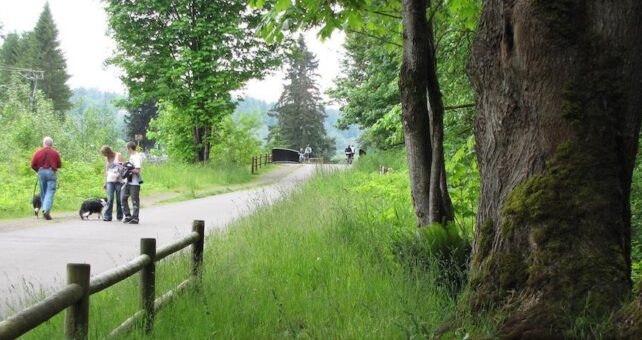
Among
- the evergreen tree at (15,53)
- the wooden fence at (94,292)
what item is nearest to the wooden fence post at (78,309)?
the wooden fence at (94,292)

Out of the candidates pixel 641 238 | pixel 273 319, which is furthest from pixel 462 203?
pixel 273 319

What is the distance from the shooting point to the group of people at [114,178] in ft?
47.8

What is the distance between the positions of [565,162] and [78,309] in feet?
10.6

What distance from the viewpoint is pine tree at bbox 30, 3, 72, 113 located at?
3337 inches

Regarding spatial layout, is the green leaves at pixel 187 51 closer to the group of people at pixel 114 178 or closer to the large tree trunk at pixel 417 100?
the group of people at pixel 114 178

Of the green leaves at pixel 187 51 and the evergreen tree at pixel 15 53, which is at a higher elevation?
the evergreen tree at pixel 15 53

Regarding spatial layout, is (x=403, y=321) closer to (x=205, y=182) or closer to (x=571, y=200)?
(x=571, y=200)

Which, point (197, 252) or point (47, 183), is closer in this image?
point (197, 252)

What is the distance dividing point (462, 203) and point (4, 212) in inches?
501

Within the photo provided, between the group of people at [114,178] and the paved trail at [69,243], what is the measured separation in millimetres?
432

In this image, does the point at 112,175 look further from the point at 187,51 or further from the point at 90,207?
the point at 187,51

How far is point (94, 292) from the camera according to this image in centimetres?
418

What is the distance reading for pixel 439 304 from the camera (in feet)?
17.8

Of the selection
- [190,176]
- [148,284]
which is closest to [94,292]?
[148,284]
